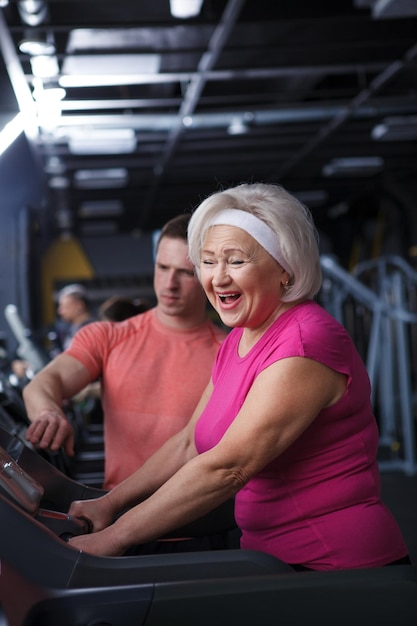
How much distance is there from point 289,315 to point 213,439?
0.28 meters

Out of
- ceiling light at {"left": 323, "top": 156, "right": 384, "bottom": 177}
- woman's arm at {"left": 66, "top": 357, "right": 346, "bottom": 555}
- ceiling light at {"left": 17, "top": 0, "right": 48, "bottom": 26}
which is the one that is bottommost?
woman's arm at {"left": 66, "top": 357, "right": 346, "bottom": 555}

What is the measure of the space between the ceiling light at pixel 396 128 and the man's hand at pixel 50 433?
8.02m

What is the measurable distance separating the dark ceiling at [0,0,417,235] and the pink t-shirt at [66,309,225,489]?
0.72 metres

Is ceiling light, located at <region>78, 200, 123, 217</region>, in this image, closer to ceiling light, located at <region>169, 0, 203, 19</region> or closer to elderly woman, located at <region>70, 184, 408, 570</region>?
ceiling light, located at <region>169, 0, 203, 19</region>

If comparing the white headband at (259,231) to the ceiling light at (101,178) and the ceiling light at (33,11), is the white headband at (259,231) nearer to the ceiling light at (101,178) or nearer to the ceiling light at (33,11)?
the ceiling light at (33,11)

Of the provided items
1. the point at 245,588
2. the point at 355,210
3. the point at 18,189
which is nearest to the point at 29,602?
the point at 245,588

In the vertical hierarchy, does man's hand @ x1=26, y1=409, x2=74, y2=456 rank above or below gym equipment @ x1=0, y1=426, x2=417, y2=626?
above

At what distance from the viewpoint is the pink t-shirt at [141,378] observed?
2193 millimetres

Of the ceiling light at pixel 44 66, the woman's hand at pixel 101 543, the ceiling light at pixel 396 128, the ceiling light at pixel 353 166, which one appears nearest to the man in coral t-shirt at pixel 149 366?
the woman's hand at pixel 101 543

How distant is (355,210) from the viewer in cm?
1526

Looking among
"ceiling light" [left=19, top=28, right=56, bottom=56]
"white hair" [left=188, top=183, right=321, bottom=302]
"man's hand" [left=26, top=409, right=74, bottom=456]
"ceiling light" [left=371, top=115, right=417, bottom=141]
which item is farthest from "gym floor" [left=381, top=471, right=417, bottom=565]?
"ceiling light" [left=371, top=115, right=417, bottom=141]

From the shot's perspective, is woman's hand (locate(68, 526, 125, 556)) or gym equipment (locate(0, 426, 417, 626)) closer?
gym equipment (locate(0, 426, 417, 626))

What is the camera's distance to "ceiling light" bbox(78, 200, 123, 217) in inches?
545

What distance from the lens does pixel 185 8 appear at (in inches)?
237
